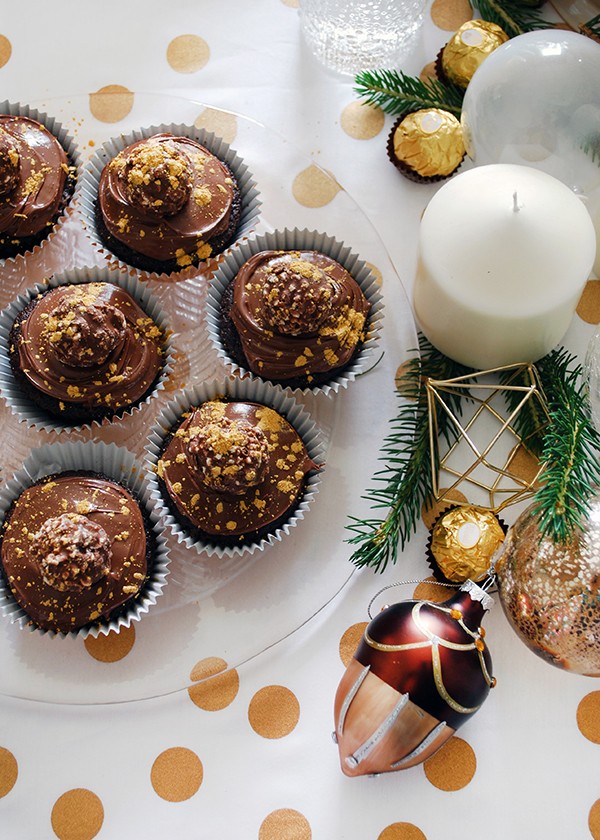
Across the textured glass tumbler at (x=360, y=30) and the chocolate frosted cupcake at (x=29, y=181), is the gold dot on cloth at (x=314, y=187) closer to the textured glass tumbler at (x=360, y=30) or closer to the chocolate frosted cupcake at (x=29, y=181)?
the textured glass tumbler at (x=360, y=30)

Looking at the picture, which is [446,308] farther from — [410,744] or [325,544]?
[410,744]

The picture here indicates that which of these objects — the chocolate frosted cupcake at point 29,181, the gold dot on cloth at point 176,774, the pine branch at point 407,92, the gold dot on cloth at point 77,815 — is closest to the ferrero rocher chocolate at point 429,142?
the pine branch at point 407,92

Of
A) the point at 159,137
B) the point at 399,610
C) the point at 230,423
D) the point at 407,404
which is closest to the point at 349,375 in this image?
the point at 407,404

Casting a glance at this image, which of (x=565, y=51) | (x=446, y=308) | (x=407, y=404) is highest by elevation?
(x=565, y=51)

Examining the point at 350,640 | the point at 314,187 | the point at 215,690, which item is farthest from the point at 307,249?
the point at 215,690

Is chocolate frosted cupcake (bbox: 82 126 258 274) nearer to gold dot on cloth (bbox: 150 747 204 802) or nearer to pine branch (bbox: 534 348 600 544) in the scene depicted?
pine branch (bbox: 534 348 600 544)

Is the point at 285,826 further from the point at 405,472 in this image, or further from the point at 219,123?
the point at 219,123
